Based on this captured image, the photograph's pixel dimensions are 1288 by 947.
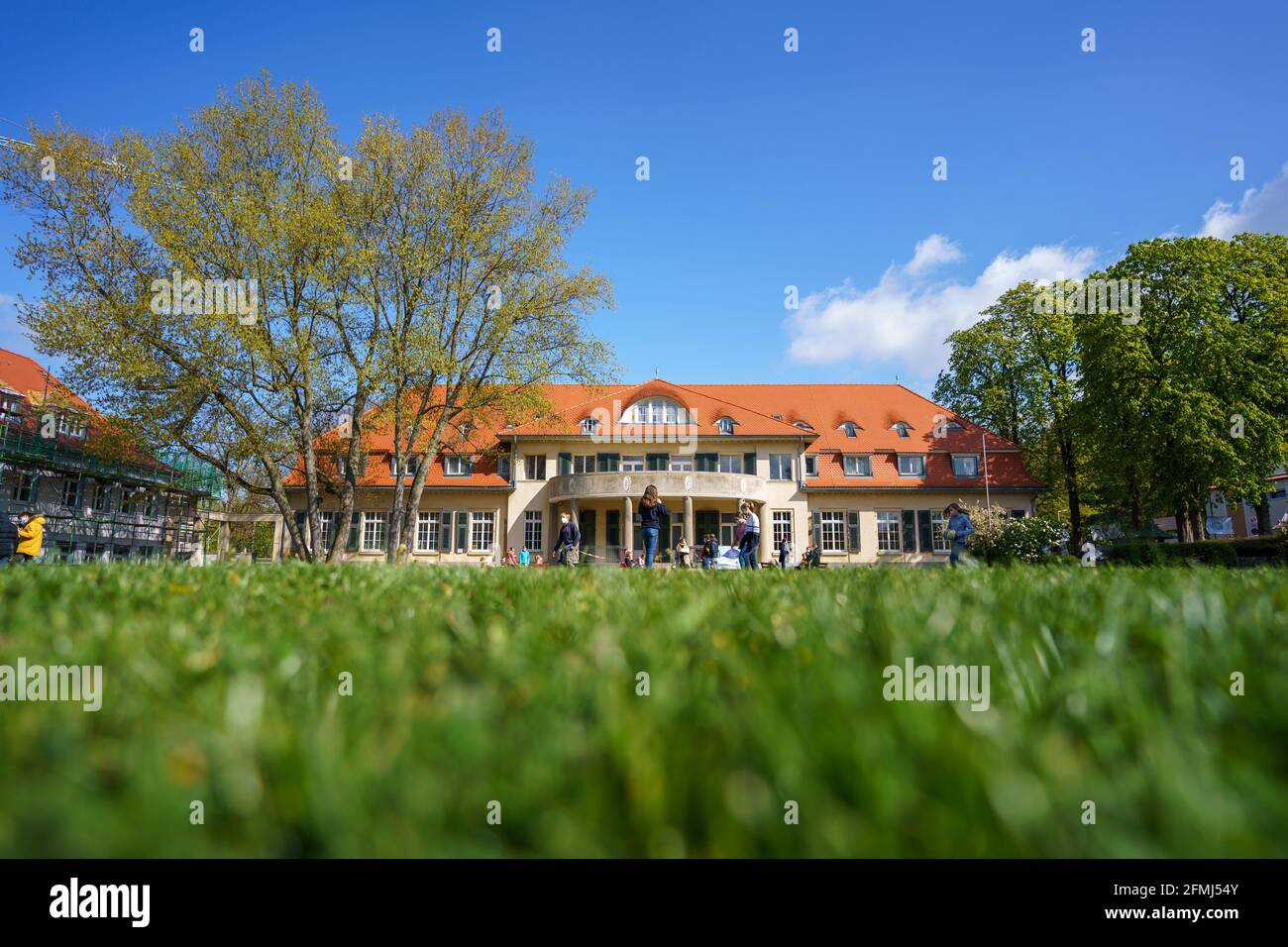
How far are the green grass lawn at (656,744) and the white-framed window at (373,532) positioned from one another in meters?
42.9

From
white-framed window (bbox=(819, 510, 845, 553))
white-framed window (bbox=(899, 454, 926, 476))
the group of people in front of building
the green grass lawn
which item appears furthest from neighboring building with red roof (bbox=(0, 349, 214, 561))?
white-framed window (bbox=(899, 454, 926, 476))

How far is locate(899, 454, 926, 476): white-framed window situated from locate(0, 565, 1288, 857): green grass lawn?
43.2 metres

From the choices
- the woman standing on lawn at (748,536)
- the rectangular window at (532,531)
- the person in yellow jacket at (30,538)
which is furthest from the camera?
the rectangular window at (532,531)

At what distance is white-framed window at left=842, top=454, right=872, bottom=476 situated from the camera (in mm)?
43281

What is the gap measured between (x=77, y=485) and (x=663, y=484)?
3164cm

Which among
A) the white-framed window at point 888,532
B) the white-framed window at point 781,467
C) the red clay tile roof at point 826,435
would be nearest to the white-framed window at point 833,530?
the red clay tile roof at point 826,435

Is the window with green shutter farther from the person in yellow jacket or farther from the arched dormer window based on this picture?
the person in yellow jacket

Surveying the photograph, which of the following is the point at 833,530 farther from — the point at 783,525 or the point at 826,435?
the point at 826,435

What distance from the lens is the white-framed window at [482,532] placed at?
4259cm

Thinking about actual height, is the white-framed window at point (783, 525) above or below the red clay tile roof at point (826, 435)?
below

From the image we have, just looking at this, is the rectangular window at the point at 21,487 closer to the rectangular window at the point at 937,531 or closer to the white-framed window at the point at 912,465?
the white-framed window at the point at 912,465
